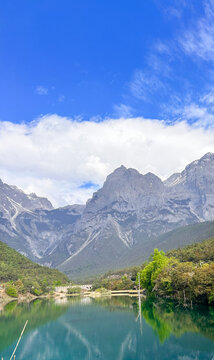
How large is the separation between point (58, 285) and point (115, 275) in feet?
128

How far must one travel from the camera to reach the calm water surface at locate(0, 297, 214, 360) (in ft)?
125

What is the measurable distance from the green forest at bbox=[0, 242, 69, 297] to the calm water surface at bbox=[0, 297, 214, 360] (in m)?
59.8

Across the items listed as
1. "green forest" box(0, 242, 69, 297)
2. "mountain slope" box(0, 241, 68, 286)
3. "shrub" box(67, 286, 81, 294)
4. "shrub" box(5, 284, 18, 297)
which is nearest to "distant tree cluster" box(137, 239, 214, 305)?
"green forest" box(0, 242, 69, 297)

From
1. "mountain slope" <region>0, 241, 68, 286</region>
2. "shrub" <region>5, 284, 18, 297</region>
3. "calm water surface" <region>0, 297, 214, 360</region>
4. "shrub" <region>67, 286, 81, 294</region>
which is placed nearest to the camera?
"calm water surface" <region>0, 297, 214, 360</region>

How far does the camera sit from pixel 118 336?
157ft

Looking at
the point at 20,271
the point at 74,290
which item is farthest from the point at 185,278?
the point at 74,290

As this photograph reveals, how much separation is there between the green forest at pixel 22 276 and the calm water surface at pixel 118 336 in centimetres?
5981

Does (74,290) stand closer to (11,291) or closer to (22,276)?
(22,276)

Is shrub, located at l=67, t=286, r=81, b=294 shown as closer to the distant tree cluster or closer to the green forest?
the green forest

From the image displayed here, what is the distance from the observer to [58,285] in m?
160

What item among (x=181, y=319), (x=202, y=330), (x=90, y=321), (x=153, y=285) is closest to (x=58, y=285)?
(x=153, y=285)

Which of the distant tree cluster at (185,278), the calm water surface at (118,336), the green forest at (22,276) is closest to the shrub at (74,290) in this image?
the green forest at (22,276)

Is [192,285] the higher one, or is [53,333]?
[192,285]

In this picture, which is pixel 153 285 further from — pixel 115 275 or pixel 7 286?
pixel 115 275
